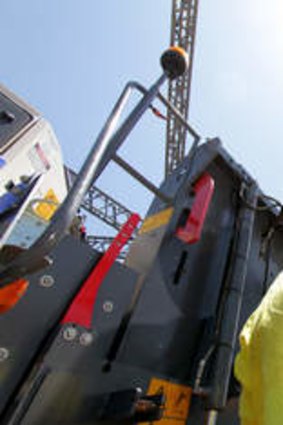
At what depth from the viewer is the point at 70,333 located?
968 mm

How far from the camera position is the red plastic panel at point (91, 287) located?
992 millimetres

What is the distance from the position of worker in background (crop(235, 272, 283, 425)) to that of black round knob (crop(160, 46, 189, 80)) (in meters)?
1.02

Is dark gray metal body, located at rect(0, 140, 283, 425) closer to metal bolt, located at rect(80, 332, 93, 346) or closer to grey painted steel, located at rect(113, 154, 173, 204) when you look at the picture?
metal bolt, located at rect(80, 332, 93, 346)

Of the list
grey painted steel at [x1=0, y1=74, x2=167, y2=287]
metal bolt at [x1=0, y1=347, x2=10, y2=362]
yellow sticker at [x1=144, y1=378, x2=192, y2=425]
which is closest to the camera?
grey painted steel at [x1=0, y1=74, x2=167, y2=287]

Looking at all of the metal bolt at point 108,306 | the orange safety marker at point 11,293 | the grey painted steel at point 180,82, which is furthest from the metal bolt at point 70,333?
the grey painted steel at point 180,82

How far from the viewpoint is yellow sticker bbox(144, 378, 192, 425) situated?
115 centimetres

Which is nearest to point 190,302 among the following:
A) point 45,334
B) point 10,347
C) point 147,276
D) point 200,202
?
point 147,276

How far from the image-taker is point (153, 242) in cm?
148

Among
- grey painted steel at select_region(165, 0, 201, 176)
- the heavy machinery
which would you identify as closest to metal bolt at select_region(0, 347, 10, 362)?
the heavy machinery

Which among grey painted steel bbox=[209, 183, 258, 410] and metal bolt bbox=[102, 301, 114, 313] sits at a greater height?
grey painted steel bbox=[209, 183, 258, 410]

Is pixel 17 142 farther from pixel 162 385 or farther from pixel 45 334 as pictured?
pixel 162 385

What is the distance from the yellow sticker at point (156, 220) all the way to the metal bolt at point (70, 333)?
2.36 feet

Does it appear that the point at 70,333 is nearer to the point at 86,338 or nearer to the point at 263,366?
the point at 86,338

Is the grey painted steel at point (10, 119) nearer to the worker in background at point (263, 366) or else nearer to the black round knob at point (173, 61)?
the black round knob at point (173, 61)
